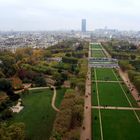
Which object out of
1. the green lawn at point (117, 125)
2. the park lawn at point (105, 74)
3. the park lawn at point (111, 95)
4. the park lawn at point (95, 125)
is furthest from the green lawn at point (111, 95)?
the park lawn at point (105, 74)

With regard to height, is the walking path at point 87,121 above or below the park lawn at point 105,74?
above

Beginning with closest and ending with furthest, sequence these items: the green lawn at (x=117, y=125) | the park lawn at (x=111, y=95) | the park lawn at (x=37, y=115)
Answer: the green lawn at (x=117, y=125)
the park lawn at (x=37, y=115)
the park lawn at (x=111, y=95)

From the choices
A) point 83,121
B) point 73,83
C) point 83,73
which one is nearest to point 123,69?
point 83,73

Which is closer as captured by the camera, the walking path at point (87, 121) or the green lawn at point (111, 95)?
the walking path at point (87, 121)

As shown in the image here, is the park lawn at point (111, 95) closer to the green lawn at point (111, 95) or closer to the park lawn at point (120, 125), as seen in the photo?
the green lawn at point (111, 95)

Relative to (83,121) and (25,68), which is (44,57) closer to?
(25,68)

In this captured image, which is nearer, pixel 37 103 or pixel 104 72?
pixel 37 103

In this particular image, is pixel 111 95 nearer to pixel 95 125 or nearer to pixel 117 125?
pixel 117 125

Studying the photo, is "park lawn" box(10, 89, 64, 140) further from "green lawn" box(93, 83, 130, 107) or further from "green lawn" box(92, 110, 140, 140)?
"green lawn" box(93, 83, 130, 107)
